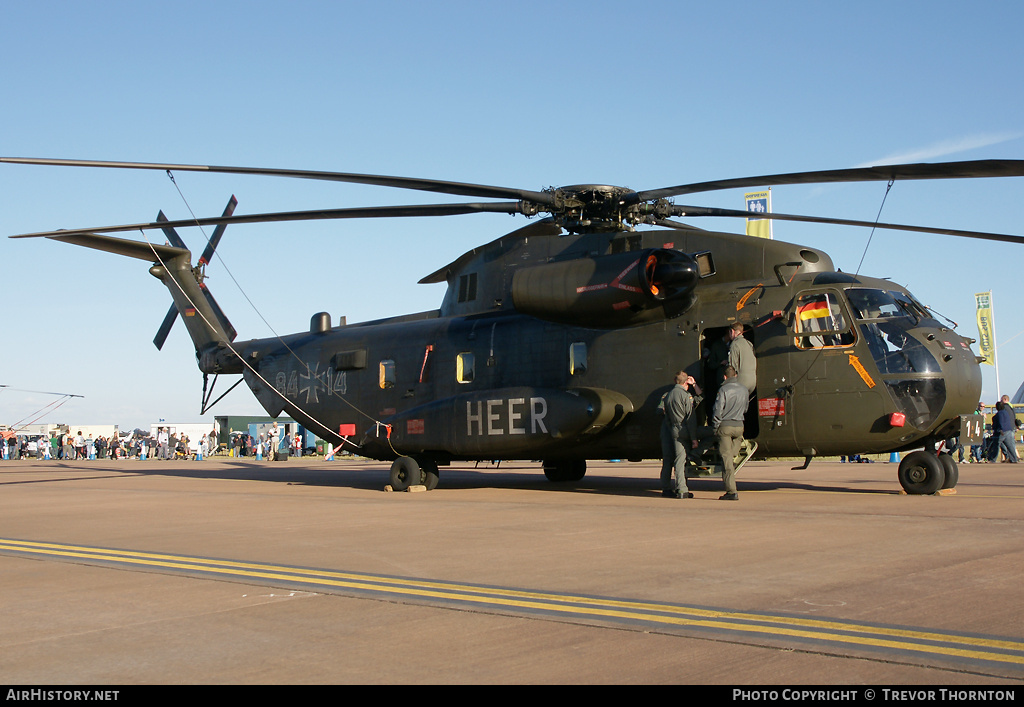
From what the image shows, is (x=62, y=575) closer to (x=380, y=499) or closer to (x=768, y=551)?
(x=768, y=551)

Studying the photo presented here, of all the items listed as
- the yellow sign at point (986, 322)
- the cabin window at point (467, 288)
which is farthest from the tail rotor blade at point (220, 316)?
the yellow sign at point (986, 322)

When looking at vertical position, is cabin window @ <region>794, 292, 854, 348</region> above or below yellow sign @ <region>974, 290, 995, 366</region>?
below

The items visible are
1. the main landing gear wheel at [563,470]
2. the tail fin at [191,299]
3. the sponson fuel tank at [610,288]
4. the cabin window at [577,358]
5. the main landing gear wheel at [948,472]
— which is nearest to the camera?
the main landing gear wheel at [948,472]

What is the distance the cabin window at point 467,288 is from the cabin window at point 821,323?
6.04 metres

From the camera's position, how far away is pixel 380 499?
1375 centimetres

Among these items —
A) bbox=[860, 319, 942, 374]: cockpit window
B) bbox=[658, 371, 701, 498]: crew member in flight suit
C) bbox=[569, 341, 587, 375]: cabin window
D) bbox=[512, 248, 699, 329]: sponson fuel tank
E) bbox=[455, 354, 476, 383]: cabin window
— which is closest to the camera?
bbox=[860, 319, 942, 374]: cockpit window

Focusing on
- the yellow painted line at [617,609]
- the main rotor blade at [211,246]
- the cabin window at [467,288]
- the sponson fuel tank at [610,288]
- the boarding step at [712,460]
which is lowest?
the yellow painted line at [617,609]

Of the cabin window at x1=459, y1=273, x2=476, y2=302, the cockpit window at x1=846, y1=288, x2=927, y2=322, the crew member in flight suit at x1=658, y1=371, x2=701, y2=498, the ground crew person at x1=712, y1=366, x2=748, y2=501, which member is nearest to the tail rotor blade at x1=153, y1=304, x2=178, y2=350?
the cabin window at x1=459, y1=273, x2=476, y2=302

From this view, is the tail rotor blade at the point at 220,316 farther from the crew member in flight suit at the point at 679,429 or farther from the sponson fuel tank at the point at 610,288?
the crew member in flight suit at the point at 679,429

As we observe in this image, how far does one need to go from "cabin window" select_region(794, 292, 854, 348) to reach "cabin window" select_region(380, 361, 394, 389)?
7.77m

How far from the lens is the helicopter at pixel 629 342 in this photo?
39.3 feet

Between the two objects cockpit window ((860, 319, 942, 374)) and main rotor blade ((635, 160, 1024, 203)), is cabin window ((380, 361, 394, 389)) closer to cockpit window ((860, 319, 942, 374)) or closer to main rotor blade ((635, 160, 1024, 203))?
main rotor blade ((635, 160, 1024, 203))

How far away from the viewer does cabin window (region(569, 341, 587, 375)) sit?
14.4 meters
